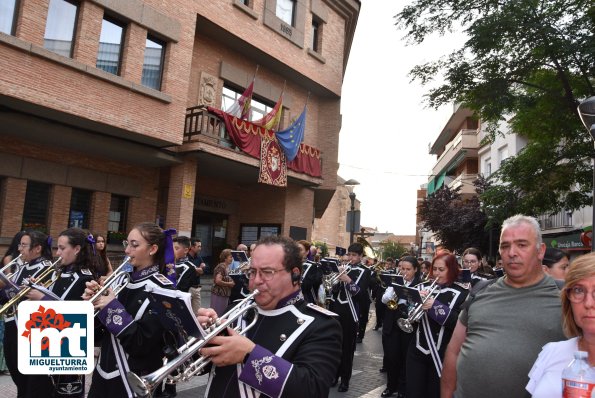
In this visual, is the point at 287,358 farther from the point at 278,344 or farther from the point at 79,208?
the point at 79,208

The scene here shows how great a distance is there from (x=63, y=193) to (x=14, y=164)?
5.44 ft

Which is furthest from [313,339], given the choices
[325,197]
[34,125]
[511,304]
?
[325,197]

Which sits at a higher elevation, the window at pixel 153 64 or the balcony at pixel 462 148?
the balcony at pixel 462 148

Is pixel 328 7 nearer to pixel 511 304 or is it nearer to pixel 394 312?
pixel 394 312

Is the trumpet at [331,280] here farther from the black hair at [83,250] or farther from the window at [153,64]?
the window at [153,64]

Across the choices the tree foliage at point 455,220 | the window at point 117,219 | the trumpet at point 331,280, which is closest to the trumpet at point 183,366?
the trumpet at point 331,280

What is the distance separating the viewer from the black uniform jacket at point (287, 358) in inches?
89.4

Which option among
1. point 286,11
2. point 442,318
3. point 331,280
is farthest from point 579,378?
point 286,11

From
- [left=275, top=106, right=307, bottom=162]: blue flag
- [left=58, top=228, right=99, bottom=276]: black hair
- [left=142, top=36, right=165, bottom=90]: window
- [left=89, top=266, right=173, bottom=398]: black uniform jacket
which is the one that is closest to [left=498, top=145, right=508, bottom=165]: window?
[left=275, top=106, right=307, bottom=162]: blue flag

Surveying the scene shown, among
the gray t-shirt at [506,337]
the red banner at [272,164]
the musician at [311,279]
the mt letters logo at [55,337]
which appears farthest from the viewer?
the red banner at [272,164]

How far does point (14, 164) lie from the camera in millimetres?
13688

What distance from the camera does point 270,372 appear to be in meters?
2.26

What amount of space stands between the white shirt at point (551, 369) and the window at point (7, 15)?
544 inches

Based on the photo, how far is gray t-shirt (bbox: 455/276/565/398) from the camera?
3023 mm
